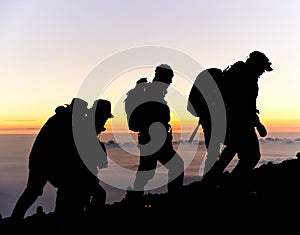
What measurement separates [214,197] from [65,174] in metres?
3.02

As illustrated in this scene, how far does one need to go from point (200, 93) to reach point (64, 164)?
11.1ft

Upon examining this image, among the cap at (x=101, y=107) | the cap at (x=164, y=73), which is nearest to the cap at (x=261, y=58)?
the cap at (x=164, y=73)

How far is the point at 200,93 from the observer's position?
12781 mm

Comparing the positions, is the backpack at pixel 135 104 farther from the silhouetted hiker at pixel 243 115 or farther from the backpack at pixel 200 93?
the silhouetted hiker at pixel 243 115

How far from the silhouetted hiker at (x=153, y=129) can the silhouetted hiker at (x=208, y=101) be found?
648 millimetres

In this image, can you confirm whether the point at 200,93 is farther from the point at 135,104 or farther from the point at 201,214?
the point at 201,214

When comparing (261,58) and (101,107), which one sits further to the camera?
(261,58)

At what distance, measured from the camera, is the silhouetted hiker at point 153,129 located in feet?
41.1

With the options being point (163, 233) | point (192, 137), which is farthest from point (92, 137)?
point (192, 137)

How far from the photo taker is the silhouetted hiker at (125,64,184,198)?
12.5 meters

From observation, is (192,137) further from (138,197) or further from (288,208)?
(288,208)

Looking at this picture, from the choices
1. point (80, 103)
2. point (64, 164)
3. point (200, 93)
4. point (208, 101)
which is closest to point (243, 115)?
point (208, 101)

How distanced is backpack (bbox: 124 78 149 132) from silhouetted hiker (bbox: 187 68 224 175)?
3.63 feet

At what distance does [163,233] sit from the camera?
9.81m
